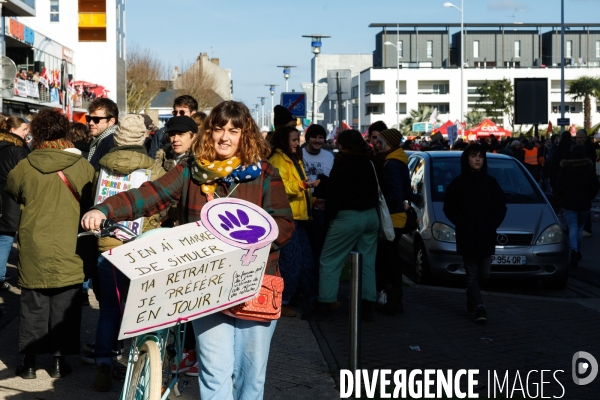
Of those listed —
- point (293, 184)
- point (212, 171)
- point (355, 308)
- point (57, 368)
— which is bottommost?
point (57, 368)

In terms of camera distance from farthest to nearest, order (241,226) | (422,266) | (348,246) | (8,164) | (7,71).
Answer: (7,71)
(422,266)
(8,164)
(348,246)
(241,226)

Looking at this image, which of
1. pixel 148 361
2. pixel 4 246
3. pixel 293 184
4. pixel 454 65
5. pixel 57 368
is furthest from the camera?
pixel 454 65

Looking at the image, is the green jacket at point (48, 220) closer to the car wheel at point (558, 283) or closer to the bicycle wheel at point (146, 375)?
the bicycle wheel at point (146, 375)

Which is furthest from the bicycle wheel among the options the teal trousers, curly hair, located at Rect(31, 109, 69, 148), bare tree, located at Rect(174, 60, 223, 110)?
bare tree, located at Rect(174, 60, 223, 110)

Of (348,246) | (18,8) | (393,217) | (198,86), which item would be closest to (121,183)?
(348,246)

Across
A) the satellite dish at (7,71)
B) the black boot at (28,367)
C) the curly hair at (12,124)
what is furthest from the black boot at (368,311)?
the satellite dish at (7,71)

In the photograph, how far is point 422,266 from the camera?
11.0 meters

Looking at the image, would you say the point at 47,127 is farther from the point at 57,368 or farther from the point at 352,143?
the point at 352,143

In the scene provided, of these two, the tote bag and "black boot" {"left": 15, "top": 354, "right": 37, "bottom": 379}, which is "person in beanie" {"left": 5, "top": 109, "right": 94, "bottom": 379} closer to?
"black boot" {"left": 15, "top": 354, "right": 37, "bottom": 379}

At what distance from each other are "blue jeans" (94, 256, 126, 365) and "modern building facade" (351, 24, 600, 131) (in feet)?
340

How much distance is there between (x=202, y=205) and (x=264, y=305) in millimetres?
549

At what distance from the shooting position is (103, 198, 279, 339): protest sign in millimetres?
3736

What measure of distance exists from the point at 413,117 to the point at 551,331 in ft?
321

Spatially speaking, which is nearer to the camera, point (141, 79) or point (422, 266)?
point (422, 266)
